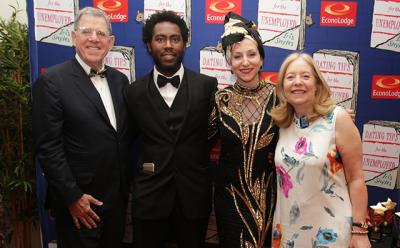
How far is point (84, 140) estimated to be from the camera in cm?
214

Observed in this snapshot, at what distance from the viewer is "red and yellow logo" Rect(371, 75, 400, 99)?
262 centimetres

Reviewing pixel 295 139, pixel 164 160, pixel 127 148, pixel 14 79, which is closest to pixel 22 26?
pixel 14 79

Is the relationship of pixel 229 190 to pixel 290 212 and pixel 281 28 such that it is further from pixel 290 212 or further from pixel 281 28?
pixel 281 28

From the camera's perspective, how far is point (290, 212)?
1882mm

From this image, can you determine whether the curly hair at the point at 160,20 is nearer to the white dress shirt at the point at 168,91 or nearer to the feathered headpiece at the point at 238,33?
the white dress shirt at the point at 168,91

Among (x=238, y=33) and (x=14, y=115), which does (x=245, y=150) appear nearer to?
(x=238, y=33)

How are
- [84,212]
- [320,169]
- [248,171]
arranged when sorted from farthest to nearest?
[84,212] < [248,171] < [320,169]

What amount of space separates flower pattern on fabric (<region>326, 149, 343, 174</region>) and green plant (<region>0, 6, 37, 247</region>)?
7.50 ft

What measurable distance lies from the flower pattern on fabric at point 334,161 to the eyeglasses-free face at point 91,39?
4.68ft

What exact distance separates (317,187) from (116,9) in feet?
6.51

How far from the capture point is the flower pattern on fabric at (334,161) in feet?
5.85

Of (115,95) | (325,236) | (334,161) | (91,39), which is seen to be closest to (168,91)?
(115,95)

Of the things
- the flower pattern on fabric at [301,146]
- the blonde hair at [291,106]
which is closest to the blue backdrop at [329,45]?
the blonde hair at [291,106]

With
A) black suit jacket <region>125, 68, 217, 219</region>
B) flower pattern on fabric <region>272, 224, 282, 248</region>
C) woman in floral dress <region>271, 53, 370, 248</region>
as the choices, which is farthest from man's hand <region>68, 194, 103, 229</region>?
woman in floral dress <region>271, 53, 370, 248</region>
